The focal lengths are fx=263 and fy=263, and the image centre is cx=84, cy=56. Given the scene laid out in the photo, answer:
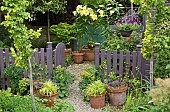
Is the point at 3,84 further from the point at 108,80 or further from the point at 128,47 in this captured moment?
the point at 128,47

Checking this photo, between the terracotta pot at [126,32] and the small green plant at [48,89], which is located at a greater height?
the terracotta pot at [126,32]

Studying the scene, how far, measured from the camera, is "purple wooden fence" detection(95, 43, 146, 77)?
5625mm

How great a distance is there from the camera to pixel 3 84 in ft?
19.7

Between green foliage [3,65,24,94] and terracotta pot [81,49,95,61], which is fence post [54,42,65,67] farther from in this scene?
terracotta pot [81,49,95,61]

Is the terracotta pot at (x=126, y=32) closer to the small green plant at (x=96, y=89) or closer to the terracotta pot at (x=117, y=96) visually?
the terracotta pot at (x=117, y=96)

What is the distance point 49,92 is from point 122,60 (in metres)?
1.73

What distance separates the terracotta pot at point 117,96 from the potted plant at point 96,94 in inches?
6.4

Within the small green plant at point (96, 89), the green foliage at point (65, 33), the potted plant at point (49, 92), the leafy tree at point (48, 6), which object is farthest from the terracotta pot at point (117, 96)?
the leafy tree at point (48, 6)

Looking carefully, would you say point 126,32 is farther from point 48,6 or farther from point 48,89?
point 48,89

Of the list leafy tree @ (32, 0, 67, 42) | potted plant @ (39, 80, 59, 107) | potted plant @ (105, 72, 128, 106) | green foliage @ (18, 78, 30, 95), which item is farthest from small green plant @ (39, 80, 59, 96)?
leafy tree @ (32, 0, 67, 42)

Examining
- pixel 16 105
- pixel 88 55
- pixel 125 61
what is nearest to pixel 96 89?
pixel 125 61

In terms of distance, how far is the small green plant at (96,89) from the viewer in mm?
5250

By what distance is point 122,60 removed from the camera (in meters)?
5.75

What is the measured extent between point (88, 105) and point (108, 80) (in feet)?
2.34
